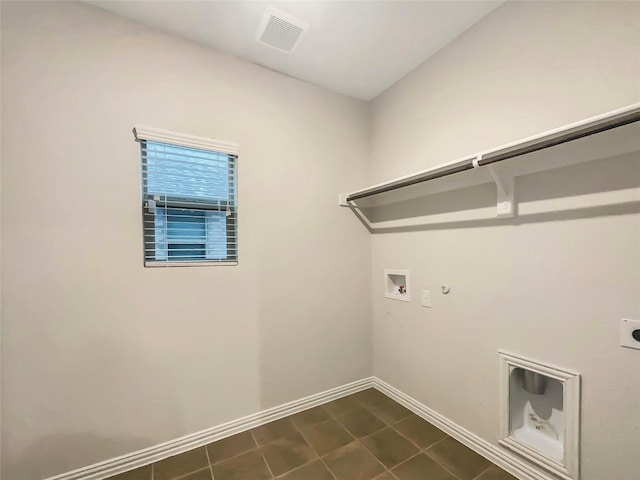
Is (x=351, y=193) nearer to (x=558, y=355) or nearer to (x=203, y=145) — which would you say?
(x=203, y=145)

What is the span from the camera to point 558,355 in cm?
126

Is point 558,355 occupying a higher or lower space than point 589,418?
higher

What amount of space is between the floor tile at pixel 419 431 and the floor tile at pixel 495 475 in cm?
29

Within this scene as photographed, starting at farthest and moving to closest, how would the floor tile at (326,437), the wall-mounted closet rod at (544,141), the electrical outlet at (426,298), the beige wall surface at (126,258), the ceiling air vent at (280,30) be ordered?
the electrical outlet at (426,298) → the floor tile at (326,437) → the ceiling air vent at (280,30) → the beige wall surface at (126,258) → the wall-mounted closet rod at (544,141)

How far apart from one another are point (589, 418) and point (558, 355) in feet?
0.87

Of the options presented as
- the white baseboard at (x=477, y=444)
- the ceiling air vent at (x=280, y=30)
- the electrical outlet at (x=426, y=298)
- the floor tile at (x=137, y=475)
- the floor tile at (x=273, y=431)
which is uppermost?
the ceiling air vent at (x=280, y=30)

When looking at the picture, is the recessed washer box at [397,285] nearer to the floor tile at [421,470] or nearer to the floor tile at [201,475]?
the floor tile at [421,470]

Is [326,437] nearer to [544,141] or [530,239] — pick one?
[530,239]

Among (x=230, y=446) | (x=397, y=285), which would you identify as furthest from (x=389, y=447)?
(x=397, y=285)

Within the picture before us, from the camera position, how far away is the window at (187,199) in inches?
61.4

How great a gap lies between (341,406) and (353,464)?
0.58 m

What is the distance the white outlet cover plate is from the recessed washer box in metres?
1.09

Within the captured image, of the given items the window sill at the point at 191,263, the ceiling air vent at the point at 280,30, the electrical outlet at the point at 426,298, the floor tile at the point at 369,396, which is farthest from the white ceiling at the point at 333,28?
the floor tile at the point at 369,396

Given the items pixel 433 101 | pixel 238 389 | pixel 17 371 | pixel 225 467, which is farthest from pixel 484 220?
pixel 17 371
